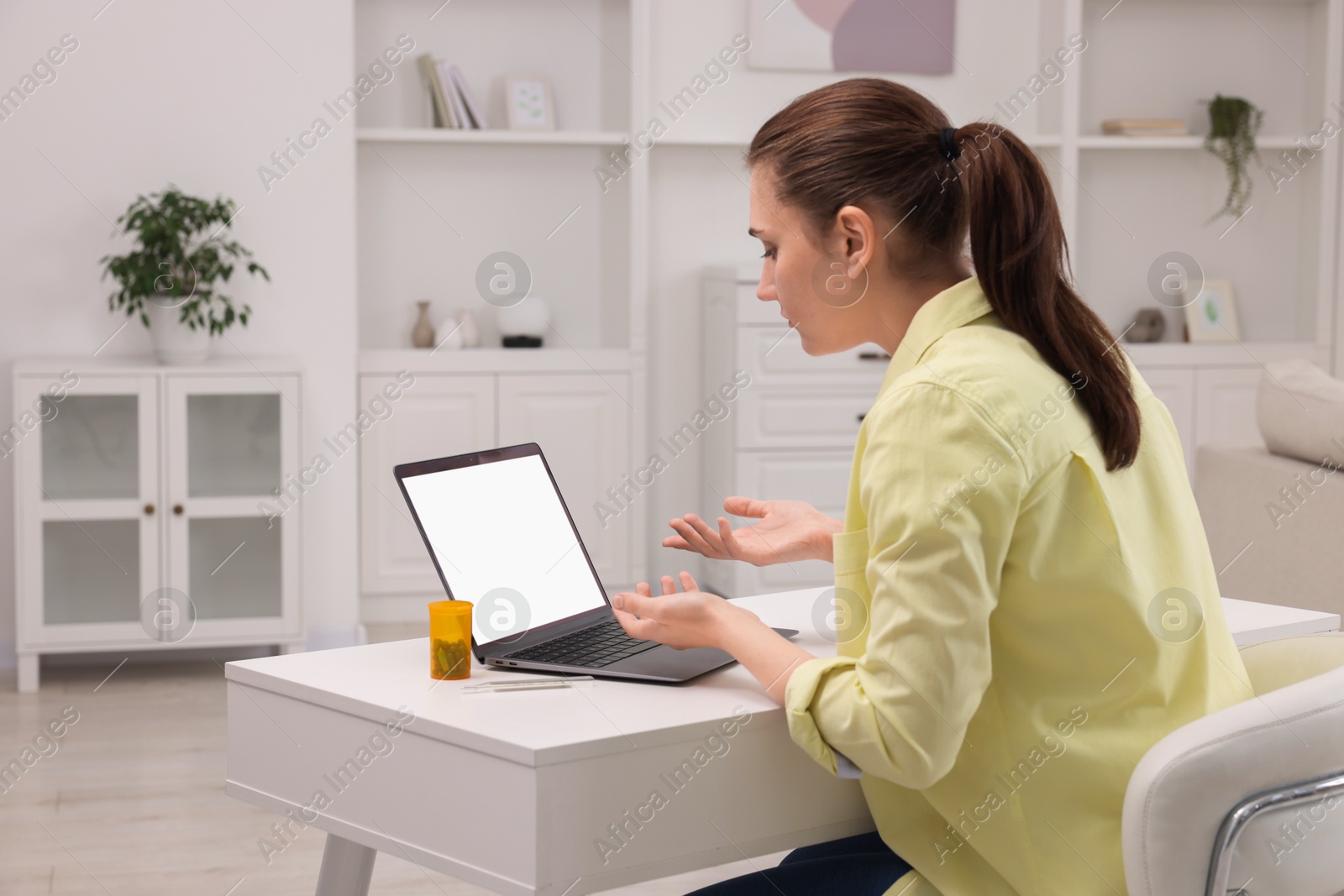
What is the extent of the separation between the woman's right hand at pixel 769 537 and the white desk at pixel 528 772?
22cm

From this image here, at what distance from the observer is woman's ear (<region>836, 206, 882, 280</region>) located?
1.29 meters

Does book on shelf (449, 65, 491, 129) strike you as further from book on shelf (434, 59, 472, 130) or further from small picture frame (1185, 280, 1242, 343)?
small picture frame (1185, 280, 1242, 343)

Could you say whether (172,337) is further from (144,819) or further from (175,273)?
(144,819)

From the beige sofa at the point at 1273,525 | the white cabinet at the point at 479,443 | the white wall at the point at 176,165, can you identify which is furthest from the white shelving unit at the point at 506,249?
the beige sofa at the point at 1273,525

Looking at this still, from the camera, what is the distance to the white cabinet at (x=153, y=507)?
12.0 feet

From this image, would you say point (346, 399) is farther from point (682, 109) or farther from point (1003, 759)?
point (1003, 759)

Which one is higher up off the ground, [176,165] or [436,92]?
[436,92]

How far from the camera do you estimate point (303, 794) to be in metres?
1.34

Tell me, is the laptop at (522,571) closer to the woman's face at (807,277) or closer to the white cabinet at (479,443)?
the woman's face at (807,277)

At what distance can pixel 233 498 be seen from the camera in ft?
12.3

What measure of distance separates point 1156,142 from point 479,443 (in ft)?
8.49

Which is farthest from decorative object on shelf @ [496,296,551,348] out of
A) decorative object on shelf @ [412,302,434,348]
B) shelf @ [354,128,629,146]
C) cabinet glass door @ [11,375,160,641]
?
cabinet glass door @ [11,375,160,641]

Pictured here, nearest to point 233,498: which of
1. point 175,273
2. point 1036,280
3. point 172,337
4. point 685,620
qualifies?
point 172,337

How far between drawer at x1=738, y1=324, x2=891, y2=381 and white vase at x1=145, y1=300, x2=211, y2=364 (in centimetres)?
166
